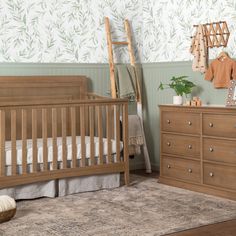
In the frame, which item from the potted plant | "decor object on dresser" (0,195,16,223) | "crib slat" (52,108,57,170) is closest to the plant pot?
the potted plant

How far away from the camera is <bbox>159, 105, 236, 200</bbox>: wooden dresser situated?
452 centimetres

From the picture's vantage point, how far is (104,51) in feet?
19.3

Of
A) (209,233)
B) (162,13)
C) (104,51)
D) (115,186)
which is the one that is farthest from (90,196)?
(162,13)

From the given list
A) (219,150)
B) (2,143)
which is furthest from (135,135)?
(2,143)

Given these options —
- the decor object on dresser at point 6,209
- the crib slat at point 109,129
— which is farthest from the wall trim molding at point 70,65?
the decor object on dresser at point 6,209

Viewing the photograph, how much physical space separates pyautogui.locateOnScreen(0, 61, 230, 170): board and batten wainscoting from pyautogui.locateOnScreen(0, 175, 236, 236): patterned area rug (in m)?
1.05

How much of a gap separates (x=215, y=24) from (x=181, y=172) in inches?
56.4

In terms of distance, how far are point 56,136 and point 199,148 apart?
1262mm

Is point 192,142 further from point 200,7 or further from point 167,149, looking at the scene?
point 200,7

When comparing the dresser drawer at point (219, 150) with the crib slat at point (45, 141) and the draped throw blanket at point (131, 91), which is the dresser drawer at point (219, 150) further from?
the crib slat at point (45, 141)

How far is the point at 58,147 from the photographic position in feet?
15.4

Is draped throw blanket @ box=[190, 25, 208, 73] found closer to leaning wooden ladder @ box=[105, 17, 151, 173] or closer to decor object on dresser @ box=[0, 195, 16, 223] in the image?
leaning wooden ladder @ box=[105, 17, 151, 173]

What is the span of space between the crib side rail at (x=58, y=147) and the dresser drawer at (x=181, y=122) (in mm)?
412

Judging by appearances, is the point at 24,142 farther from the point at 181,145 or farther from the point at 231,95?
the point at 231,95
